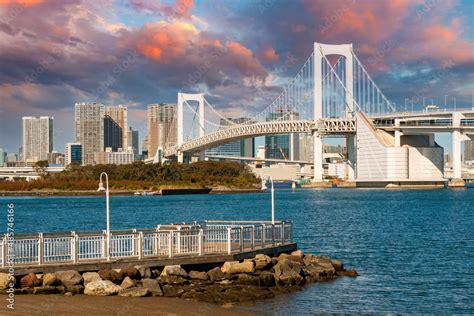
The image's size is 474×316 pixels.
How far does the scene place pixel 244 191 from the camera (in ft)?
374

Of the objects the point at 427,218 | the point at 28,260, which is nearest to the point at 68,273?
the point at 28,260

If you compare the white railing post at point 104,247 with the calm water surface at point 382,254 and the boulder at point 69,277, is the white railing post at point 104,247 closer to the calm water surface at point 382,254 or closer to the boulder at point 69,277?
the boulder at point 69,277

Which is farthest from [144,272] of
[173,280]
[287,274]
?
[287,274]

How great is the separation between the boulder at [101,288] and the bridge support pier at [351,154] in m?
95.7

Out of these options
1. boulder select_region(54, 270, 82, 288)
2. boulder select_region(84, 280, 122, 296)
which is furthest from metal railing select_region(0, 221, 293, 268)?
boulder select_region(84, 280, 122, 296)

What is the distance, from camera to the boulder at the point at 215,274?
1808cm

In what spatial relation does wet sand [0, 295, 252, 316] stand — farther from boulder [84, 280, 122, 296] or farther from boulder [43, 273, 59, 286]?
boulder [43, 273, 59, 286]

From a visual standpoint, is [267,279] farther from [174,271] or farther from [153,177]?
[153,177]

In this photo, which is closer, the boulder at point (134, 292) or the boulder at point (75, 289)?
the boulder at point (134, 292)

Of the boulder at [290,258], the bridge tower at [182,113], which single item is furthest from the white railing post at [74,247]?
the bridge tower at [182,113]

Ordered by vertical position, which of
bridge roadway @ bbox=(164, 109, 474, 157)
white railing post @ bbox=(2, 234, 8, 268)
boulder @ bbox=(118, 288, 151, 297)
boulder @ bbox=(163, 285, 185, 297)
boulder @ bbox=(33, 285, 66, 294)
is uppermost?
bridge roadway @ bbox=(164, 109, 474, 157)

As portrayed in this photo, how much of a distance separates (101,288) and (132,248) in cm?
266

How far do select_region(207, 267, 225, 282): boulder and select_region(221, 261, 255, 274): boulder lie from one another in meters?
0.28

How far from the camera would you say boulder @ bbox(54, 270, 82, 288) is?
53.9 ft
